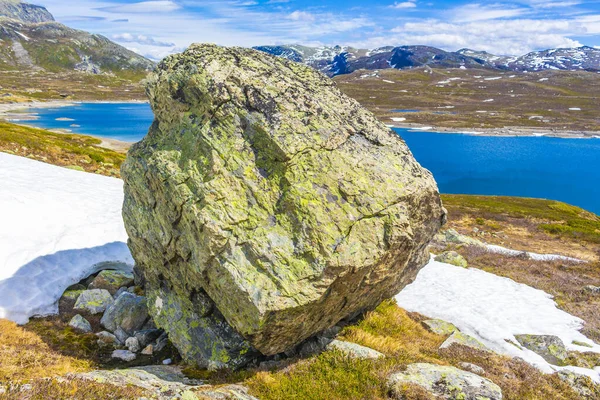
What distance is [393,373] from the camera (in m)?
10.4

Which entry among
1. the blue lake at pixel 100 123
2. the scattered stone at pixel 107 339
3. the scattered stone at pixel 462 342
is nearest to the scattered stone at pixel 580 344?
the scattered stone at pixel 462 342

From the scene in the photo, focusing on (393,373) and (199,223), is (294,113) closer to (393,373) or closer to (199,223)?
(199,223)

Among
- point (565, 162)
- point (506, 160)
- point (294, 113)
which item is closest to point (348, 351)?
point (294, 113)

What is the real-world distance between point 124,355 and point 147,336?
3.15 feet

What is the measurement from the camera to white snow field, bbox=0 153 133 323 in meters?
15.0

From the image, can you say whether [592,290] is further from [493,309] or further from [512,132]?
[512,132]

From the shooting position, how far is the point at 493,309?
742 inches

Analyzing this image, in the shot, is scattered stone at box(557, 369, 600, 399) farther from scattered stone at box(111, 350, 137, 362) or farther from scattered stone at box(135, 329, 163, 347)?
scattered stone at box(111, 350, 137, 362)

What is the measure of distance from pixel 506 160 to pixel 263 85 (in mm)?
117318

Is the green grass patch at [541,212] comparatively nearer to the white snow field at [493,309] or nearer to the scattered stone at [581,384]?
the white snow field at [493,309]

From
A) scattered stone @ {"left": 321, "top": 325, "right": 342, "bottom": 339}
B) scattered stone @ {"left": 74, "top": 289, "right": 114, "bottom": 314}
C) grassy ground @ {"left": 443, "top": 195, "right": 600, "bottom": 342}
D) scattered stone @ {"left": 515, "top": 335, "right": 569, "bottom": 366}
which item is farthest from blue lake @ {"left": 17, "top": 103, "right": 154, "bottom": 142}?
scattered stone @ {"left": 515, "top": 335, "right": 569, "bottom": 366}

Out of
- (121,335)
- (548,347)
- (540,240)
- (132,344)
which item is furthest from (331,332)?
(540,240)

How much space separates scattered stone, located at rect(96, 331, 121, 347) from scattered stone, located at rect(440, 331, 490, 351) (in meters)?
10.8

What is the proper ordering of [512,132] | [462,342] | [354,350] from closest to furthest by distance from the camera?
[354,350] → [462,342] → [512,132]
